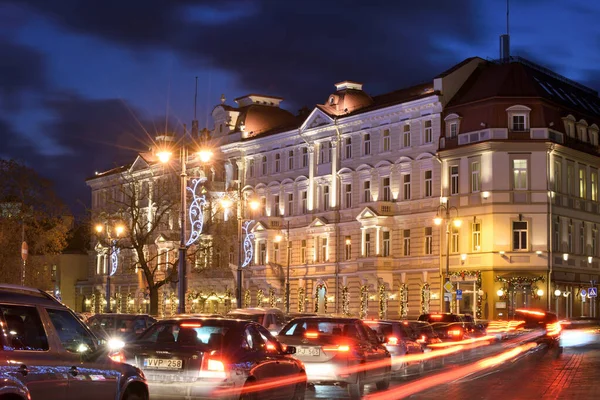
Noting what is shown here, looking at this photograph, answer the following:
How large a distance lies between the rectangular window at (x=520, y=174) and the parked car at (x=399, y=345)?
36.9m

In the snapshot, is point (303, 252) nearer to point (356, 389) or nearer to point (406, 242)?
point (406, 242)

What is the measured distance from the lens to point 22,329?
11609 millimetres

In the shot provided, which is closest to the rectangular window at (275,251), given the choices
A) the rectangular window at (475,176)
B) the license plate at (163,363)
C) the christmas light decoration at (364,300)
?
the christmas light decoration at (364,300)

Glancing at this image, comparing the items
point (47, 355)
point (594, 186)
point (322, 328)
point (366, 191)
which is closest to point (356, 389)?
point (322, 328)

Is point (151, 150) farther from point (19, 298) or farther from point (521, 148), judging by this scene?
point (19, 298)

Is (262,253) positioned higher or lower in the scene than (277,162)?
lower

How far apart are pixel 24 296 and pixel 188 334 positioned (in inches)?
218

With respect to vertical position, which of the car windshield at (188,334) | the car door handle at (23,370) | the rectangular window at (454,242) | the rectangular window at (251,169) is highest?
the rectangular window at (251,169)

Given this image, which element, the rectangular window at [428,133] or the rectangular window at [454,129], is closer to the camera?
the rectangular window at [454,129]

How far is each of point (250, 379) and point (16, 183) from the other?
50.4 metres

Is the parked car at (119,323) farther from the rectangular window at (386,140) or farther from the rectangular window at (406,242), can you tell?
the rectangular window at (386,140)

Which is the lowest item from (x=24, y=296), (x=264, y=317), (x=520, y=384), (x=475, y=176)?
(x=520, y=384)

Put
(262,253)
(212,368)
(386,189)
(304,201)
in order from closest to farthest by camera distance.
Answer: (212,368) → (386,189) → (304,201) → (262,253)

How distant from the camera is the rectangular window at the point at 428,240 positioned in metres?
69.6
